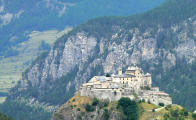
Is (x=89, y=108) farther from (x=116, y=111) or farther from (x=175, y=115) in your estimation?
(x=175, y=115)

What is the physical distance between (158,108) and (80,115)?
20.3 m

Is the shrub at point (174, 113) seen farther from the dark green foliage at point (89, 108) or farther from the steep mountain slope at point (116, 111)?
the dark green foliage at point (89, 108)

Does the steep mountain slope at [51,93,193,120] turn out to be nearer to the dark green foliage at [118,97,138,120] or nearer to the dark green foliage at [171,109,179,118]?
the dark green foliage at [171,109,179,118]

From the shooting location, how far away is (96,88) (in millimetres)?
199625

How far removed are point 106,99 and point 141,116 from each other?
11.2 metres

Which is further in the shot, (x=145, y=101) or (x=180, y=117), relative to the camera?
(x=145, y=101)

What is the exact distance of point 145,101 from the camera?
654ft

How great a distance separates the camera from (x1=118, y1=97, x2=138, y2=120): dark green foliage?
190m

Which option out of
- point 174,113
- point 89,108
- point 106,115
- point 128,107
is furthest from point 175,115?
point 89,108

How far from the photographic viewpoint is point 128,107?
7500 inches

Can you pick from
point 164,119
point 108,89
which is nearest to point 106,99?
point 108,89

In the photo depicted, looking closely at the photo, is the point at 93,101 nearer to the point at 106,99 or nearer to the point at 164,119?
the point at 106,99

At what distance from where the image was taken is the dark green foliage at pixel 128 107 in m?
190

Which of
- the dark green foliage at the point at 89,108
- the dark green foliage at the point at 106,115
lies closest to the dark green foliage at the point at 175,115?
the dark green foliage at the point at 106,115
